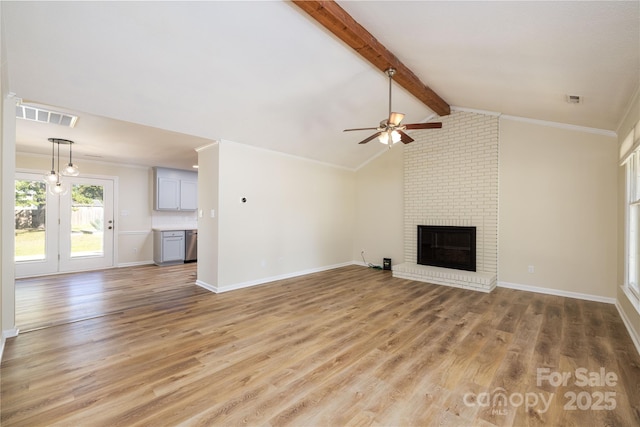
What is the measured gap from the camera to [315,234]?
6.30 meters

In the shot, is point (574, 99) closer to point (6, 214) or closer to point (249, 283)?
point (249, 283)

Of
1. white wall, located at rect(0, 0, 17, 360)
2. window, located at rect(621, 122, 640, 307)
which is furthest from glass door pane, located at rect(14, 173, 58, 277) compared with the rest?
window, located at rect(621, 122, 640, 307)

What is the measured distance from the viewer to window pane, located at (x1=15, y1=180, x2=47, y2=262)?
5.48m

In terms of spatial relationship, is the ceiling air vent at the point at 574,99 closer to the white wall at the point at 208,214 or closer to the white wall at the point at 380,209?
the white wall at the point at 380,209

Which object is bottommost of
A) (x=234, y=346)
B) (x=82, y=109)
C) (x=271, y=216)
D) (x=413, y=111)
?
(x=234, y=346)

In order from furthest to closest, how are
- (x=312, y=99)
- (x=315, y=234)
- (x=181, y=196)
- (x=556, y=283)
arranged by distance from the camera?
1. (x=181, y=196)
2. (x=315, y=234)
3. (x=556, y=283)
4. (x=312, y=99)

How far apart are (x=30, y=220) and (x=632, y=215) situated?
10.0 metres

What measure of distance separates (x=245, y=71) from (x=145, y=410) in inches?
130

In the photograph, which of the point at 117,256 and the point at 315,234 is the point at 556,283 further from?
the point at 117,256

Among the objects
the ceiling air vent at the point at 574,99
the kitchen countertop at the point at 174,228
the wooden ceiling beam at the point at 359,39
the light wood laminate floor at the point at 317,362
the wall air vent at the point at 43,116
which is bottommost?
the light wood laminate floor at the point at 317,362

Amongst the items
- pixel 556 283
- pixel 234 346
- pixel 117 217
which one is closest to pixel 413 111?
pixel 556 283

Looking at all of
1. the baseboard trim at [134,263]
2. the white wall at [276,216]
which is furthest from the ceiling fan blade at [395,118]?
the baseboard trim at [134,263]

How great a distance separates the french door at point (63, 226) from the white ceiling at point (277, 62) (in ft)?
5.82

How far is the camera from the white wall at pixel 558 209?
13.7 ft
